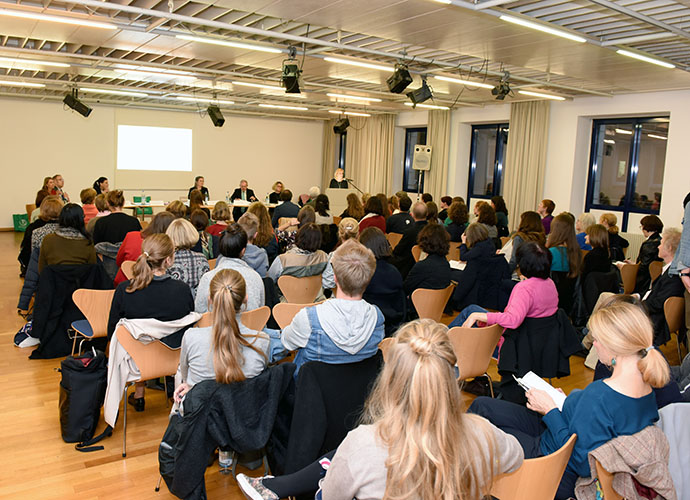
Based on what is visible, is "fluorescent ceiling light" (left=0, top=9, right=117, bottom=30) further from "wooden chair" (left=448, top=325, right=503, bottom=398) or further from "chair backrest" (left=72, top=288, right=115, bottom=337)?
"wooden chair" (left=448, top=325, right=503, bottom=398)

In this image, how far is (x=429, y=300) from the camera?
4.62 meters

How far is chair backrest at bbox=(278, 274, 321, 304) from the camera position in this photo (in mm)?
4754

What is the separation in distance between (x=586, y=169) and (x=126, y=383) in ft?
33.3

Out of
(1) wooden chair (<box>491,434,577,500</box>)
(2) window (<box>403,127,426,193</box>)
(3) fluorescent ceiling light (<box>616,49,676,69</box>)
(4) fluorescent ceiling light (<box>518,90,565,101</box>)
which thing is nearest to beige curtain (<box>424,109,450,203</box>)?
(2) window (<box>403,127,426,193</box>)

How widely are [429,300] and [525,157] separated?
26.0 ft

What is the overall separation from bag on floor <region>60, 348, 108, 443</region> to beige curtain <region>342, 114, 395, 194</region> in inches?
484

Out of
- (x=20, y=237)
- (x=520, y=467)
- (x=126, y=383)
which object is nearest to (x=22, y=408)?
(x=126, y=383)

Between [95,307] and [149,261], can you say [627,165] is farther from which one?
[95,307]

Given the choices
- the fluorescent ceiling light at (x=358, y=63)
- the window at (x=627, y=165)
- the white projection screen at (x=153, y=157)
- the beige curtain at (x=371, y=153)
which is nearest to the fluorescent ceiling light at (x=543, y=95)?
the window at (x=627, y=165)

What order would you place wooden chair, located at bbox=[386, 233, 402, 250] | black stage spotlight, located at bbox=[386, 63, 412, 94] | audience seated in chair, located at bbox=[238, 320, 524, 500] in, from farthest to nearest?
1. wooden chair, located at bbox=[386, 233, 402, 250]
2. black stage spotlight, located at bbox=[386, 63, 412, 94]
3. audience seated in chair, located at bbox=[238, 320, 524, 500]

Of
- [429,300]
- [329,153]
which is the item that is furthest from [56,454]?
[329,153]

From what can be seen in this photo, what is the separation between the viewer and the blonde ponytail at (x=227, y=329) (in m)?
2.53

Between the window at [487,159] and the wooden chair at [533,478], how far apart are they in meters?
11.4

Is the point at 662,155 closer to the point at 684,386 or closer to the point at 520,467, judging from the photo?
the point at 684,386
